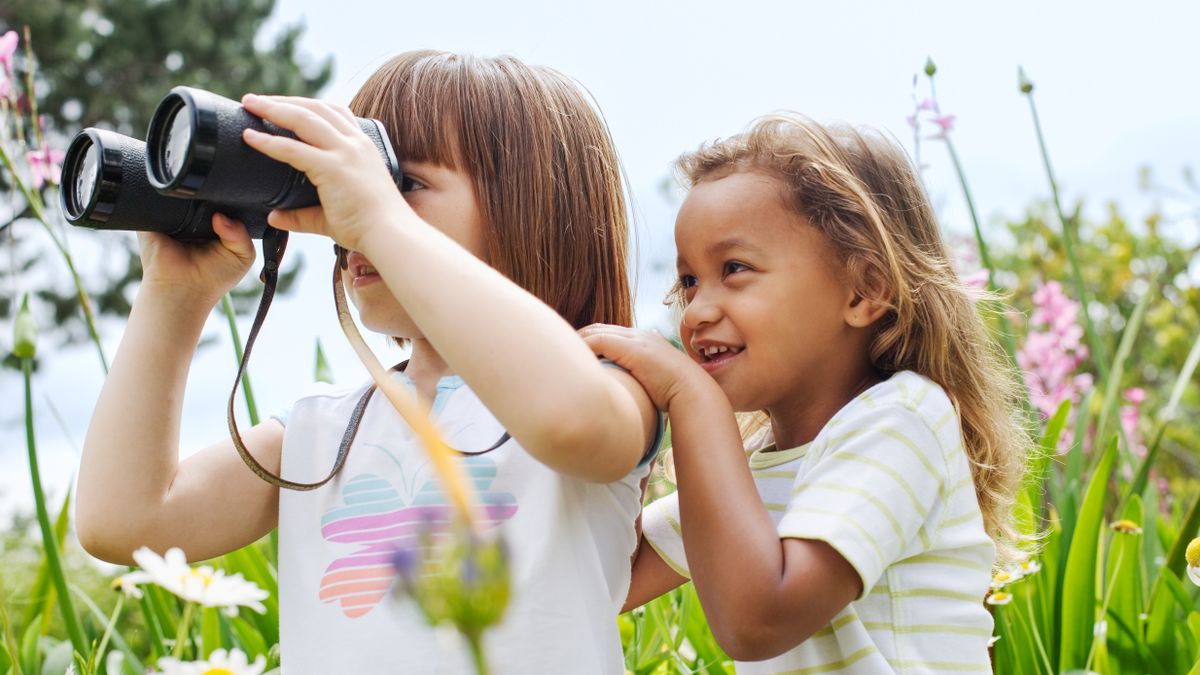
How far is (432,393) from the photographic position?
1137 mm

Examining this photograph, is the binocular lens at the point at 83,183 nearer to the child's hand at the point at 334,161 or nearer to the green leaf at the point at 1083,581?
the child's hand at the point at 334,161

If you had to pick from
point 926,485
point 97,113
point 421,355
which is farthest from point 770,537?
point 97,113

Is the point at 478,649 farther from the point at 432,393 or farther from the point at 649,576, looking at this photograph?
the point at 649,576

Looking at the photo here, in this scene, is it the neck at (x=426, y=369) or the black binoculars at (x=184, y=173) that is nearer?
the black binoculars at (x=184, y=173)

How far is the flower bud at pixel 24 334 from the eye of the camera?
3.89ft

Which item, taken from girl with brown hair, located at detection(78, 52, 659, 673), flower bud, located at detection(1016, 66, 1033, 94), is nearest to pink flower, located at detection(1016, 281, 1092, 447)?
flower bud, located at detection(1016, 66, 1033, 94)

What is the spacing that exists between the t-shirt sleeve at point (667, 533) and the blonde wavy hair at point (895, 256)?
29 centimetres

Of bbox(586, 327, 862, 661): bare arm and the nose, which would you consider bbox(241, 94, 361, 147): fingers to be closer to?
bbox(586, 327, 862, 661): bare arm

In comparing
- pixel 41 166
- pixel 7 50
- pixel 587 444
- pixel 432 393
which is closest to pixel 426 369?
pixel 432 393

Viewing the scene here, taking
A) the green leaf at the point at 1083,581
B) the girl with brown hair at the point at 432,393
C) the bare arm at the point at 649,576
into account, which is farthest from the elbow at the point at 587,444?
the green leaf at the point at 1083,581

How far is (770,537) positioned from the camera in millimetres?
966

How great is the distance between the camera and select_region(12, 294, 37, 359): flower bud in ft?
3.89

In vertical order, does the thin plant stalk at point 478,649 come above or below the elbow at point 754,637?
above

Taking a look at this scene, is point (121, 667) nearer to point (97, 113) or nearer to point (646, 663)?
point (646, 663)
